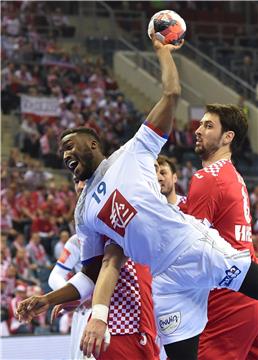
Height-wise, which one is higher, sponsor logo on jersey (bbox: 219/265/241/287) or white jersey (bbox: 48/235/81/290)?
sponsor logo on jersey (bbox: 219/265/241/287)

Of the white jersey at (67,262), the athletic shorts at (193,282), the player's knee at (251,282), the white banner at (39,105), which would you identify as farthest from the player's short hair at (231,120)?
the white banner at (39,105)

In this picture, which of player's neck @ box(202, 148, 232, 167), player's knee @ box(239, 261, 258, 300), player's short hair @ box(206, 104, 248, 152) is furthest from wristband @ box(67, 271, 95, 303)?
player's short hair @ box(206, 104, 248, 152)

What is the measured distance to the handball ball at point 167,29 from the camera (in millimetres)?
4918

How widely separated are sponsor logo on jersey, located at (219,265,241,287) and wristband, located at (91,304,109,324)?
74 cm

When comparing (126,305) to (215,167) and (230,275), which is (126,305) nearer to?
(230,275)

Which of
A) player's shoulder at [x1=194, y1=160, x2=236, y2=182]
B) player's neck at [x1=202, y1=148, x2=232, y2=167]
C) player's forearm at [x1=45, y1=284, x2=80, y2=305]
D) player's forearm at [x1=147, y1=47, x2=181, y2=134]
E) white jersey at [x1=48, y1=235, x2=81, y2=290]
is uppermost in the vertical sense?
player's forearm at [x1=147, y1=47, x2=181, y2=134]

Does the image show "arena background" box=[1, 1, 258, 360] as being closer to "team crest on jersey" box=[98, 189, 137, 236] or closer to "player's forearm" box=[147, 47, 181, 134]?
"team crest on jersey" box=[98, 189, 137, 236]

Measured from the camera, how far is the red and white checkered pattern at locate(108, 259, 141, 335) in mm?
5297

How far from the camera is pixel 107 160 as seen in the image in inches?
196

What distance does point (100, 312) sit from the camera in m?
4.54

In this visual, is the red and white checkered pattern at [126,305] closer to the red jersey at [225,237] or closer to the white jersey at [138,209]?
the white jersey at [138,209]

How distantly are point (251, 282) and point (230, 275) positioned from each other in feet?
0.53

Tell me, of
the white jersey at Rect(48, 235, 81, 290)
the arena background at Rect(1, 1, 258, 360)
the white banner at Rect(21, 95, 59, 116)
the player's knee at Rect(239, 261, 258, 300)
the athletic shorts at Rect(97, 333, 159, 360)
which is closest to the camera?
the player's knee at Rect(239, 261, 258, 300)

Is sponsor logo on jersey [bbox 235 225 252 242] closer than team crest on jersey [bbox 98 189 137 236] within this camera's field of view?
No
